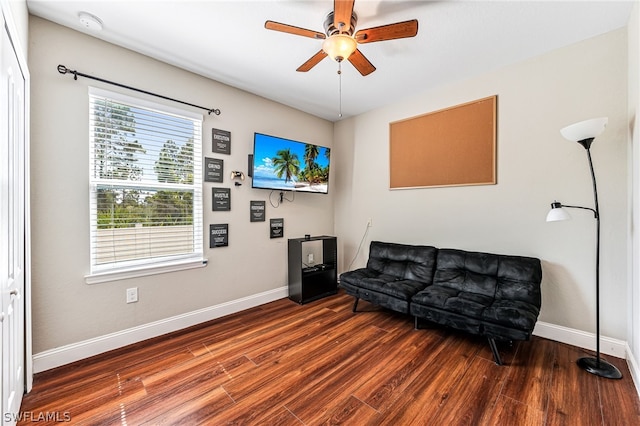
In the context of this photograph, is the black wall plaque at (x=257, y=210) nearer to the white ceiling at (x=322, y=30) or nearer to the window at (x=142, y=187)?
the window at (x=142, y=187)

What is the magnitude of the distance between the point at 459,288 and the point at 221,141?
3.03 meters

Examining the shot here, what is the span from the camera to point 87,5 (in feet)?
6.30

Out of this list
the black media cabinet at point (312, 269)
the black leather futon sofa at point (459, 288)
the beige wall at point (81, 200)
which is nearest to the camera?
the beige wall at point (81, 200)

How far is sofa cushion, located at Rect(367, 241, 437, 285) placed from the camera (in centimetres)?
305

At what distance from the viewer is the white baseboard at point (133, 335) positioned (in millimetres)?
2053

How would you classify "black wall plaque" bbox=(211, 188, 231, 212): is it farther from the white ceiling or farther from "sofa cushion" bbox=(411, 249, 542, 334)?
"sofa cushion" bbox=(411, 249, 542, 334)

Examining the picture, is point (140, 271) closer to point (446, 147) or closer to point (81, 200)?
point (81, 200)

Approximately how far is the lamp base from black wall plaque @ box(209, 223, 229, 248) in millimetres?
3407

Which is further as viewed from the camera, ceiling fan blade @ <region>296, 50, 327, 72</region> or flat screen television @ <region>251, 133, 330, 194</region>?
flat screen television @ <region>251, 133, 330, 194</region>

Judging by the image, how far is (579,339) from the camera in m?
2.36

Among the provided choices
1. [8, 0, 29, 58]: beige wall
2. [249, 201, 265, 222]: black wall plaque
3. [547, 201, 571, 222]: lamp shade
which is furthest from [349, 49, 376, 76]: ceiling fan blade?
[8, 0, 29, 58]: beige wall

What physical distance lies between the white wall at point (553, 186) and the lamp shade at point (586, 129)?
1.66ft

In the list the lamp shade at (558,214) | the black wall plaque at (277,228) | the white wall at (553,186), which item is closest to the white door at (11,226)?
the black wall plaque at (277,228)

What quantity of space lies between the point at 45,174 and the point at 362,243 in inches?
139
